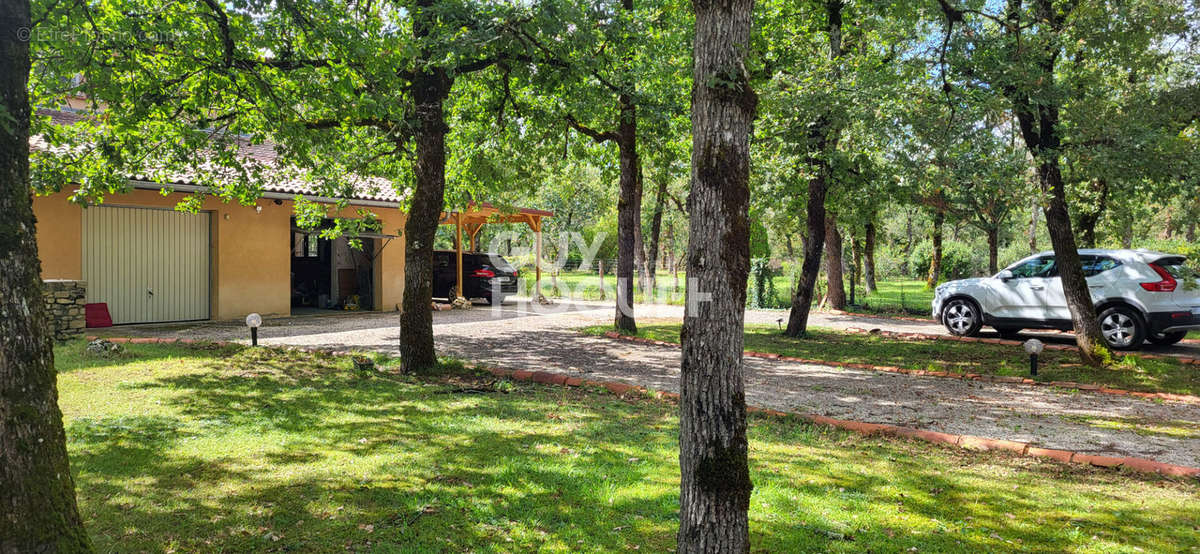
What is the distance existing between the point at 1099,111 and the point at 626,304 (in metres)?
8.23

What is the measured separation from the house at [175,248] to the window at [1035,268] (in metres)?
11.8

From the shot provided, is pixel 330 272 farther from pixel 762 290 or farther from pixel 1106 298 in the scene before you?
pixel 1106 298

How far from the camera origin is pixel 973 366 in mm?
9719

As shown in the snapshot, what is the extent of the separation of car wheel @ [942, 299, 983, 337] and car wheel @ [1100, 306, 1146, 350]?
2040mm

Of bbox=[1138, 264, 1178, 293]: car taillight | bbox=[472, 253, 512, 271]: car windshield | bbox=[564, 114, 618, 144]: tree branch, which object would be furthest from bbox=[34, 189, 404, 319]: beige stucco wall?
bbox=[1138, 264, 1178, 293]: car taillight

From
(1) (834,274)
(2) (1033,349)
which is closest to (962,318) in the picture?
(2) (1033,349)

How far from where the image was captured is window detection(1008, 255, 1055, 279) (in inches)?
464

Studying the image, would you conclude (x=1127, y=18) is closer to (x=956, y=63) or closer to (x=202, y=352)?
(x=956, y=63)

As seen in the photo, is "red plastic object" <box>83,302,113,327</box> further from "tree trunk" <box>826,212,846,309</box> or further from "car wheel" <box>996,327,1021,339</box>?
"tree trunk" <box>826,212,846,309</box>

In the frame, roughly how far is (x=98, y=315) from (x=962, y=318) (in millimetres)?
16386

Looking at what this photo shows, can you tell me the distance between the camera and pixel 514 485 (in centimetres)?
424

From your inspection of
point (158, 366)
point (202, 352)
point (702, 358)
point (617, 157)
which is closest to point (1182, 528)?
point (702, 358)

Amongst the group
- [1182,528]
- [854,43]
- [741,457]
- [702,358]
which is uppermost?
[854,43]

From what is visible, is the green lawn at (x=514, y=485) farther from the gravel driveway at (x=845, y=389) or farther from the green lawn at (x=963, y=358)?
the green lawn at (x=963, y=358)
